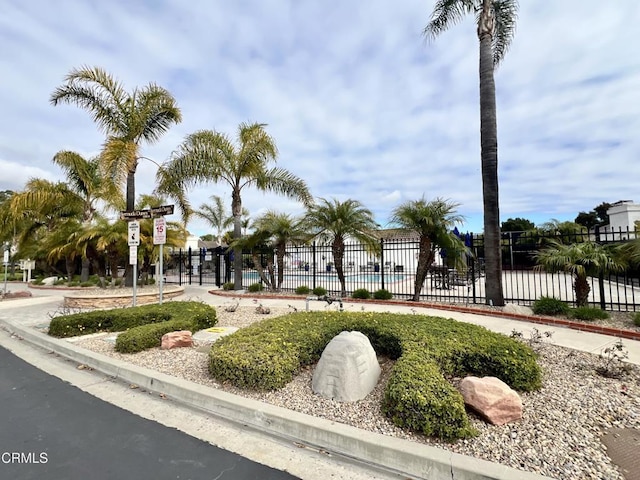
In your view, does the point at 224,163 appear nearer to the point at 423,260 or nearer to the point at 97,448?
the point at 423,260

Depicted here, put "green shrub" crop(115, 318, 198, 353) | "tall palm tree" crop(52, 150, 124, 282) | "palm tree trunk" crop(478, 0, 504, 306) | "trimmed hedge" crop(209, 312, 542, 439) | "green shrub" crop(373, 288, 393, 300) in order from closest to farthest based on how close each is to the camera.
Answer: "trimmed hedge" crop(209, 312, 542, 439) → "green shrub" crop(115, 318, 198, 353) → "palm tree trunk" crop(478, 0, 504, 306) → "green shrub" crop(373, 288, 393, 300) → "tall palm tree" crop(52, 150, 124, 282)

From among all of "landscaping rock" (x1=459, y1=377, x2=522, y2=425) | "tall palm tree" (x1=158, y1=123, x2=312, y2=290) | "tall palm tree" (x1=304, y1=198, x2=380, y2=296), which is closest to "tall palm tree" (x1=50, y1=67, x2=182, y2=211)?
"tall palm tree" (x1=158, y1=123, x2=312, y2=290)

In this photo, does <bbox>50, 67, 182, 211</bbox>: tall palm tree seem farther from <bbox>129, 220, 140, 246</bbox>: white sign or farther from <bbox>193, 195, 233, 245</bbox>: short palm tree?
<bbox>193, 195, 233, 245</bbox>: short palm tree

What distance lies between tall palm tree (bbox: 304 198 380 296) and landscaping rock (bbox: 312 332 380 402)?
7838 mm

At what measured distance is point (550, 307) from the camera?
7.72m

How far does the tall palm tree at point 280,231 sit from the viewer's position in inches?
515

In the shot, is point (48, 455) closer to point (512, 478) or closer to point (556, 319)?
point (512, 478)

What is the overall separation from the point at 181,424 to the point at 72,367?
3155 millimetres

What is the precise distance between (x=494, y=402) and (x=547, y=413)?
63 centimetres

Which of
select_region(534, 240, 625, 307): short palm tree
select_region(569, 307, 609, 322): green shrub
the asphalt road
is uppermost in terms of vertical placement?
select_region(534, 240, 625, 307): short palm tree

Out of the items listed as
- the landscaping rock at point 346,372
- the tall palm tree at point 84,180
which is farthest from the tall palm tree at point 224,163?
the landscaping rock at point 346,372

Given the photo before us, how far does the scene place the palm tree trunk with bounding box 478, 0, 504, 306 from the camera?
29.4 feet

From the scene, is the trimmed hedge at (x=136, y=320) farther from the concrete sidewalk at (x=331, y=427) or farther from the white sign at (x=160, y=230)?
the white sign at (x=160, y=230)

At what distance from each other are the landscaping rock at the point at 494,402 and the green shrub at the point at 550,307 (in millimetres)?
5506
